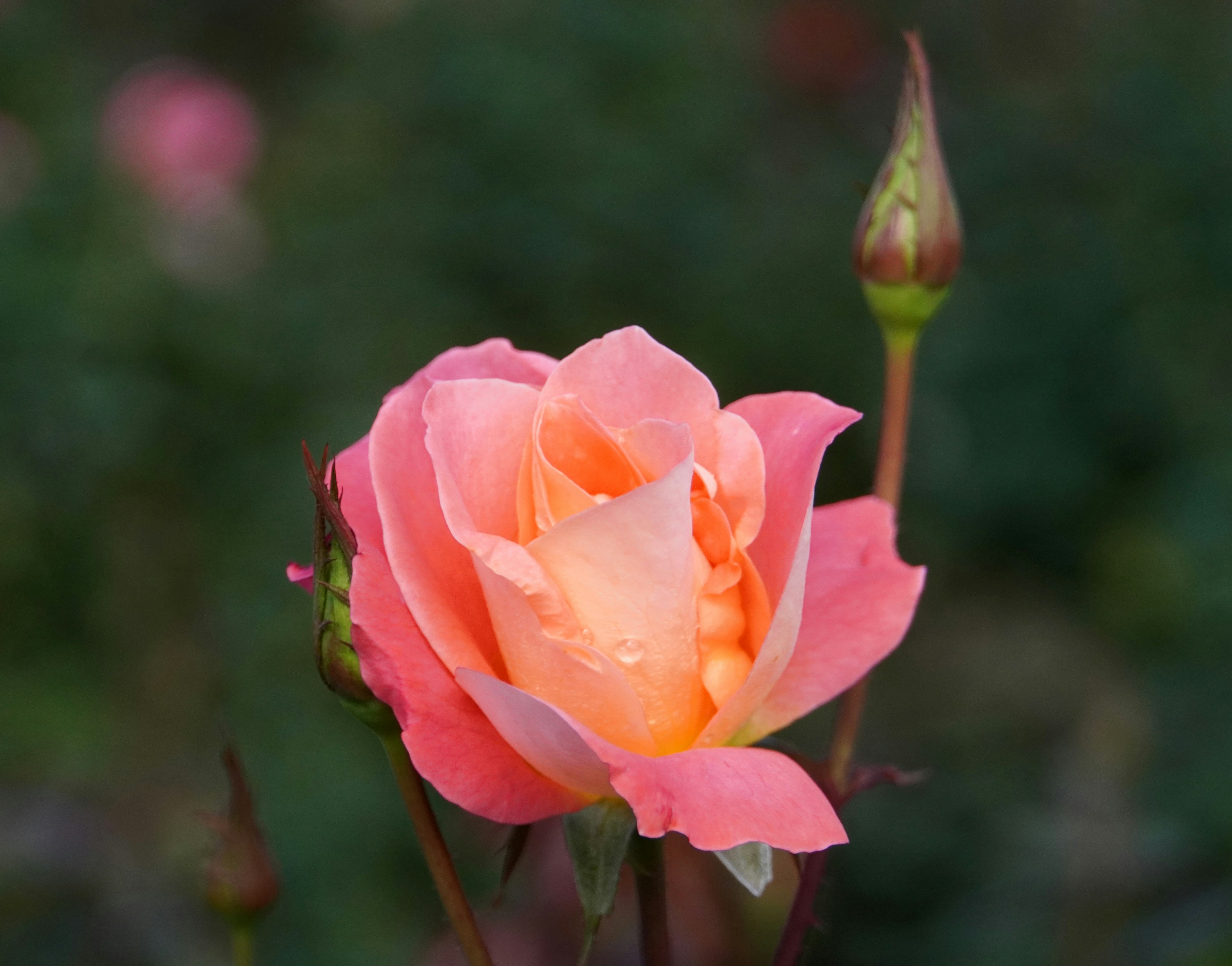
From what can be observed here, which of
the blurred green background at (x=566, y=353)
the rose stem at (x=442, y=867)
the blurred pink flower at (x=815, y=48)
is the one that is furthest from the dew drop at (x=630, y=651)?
the blurred pink flower at (x=815, y=48)

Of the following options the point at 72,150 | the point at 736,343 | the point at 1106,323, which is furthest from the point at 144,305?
the point at 1106,323

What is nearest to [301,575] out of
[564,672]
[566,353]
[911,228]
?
[564,672]

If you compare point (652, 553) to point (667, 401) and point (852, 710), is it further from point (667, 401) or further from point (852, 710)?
point (852, 710)

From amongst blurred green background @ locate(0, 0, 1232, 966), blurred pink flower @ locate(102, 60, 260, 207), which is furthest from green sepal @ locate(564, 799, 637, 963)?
blurred pink flower @ locate(102, 60, 260, 207)

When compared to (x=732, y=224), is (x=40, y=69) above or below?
above

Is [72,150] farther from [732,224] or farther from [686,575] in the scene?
[686,575]

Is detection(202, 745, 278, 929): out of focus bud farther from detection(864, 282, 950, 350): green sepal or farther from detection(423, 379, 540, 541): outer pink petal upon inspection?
detection(864, 282, 950, 350): green sepal

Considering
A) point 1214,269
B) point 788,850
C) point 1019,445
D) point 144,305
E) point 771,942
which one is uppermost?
point 788,850
